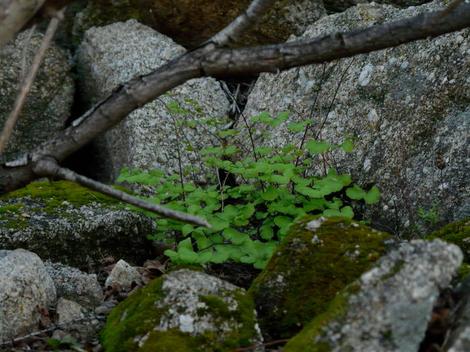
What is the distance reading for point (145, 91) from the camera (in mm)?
2764

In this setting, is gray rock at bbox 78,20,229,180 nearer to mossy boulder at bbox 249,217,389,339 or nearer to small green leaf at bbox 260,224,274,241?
small green leaf at bbox 260,224,274,241

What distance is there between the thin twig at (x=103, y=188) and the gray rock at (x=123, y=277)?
1.55 metres

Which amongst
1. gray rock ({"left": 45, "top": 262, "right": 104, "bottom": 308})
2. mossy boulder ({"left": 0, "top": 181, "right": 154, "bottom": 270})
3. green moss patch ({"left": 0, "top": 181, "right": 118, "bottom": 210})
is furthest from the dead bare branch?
green moss patch ({"left": 0, "top": 181, "right": 118, "bottom": 210})

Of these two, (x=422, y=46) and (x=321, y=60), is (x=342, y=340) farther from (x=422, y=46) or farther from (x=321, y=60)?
(x=422, y=46)

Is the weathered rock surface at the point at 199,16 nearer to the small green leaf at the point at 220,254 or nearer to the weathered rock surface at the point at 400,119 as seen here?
the weathered rock surface at the point at 400,119

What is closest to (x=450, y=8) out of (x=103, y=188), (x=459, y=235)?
(x=103, y=188)

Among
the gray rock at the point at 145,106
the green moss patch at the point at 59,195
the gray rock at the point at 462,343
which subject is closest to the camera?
the gray rock at the point at 462,343

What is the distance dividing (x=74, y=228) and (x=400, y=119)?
2.02 m

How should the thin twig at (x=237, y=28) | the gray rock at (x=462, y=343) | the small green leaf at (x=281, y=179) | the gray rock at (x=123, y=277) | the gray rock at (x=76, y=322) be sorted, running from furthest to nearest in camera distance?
the gray rock at (x=123, y=277), the small green leaf at (x=281, y=179), the gray rock at (x=76, y=322), the thin twig at (x=237, y=28), the gray rock at (x=462, y=343)

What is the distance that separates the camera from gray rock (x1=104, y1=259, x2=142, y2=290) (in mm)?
4309

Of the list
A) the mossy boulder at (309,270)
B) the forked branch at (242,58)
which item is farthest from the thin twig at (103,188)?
the mossy boulder at (309,270)

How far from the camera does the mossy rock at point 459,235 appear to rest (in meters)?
3.71

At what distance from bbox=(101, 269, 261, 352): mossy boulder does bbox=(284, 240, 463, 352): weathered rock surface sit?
0.35 meters

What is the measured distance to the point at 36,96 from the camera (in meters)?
6.60
